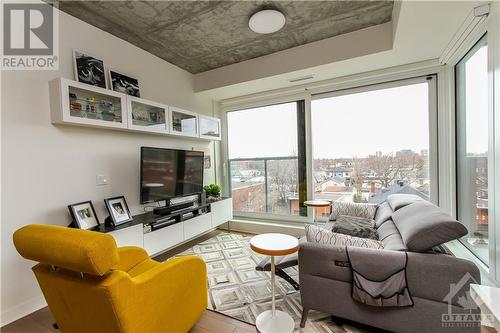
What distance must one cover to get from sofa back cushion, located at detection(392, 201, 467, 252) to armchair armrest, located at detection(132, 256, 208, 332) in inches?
58.3

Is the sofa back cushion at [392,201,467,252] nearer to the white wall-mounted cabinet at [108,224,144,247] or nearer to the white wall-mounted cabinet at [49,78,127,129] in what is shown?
the white wall-mounted cabinet at [108,224,144,247]

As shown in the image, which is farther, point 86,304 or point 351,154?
point 351,154

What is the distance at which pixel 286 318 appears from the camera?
1.77 metres

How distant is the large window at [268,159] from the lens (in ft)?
12.7

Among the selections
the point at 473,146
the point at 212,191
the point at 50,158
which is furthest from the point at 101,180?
the point at 473,146

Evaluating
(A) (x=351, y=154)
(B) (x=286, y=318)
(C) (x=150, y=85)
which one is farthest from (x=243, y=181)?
(B) (x=286, y=318)

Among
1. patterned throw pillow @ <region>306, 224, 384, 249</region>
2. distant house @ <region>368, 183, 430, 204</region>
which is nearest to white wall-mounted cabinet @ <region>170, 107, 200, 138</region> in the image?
patterned throw pillow @ <region>306, 224, 384, 249</region>

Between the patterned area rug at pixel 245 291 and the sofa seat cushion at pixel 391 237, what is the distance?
0.67 m

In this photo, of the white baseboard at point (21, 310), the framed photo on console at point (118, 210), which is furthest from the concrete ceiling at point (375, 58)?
the white baseboard at point (21, 310)

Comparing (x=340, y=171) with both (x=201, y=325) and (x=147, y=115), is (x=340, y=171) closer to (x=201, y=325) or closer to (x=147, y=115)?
(x=201, y=325)

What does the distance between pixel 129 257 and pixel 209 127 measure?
2498 mm

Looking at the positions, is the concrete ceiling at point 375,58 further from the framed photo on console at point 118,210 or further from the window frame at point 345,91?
the framed photo on console at point 118,210

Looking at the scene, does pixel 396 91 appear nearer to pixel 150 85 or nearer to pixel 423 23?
pixel 423 23

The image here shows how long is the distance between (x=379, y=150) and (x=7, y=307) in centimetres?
429
